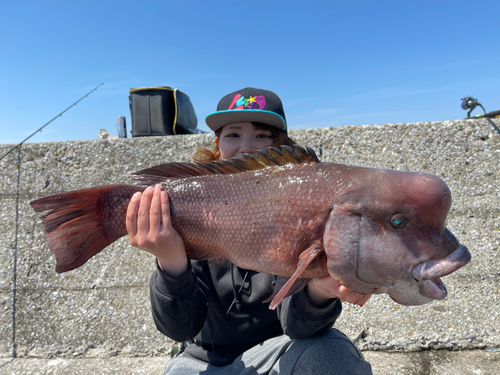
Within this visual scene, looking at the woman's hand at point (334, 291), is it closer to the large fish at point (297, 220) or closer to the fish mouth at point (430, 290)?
the large fish at point (297, 220)

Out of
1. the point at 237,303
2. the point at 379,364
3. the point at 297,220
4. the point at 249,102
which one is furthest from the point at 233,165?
the point at 379,364

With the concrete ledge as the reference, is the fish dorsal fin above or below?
above

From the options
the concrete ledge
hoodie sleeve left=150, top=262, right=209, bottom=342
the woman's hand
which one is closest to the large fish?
the woman's hand

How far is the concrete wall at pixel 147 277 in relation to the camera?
9.11 ft

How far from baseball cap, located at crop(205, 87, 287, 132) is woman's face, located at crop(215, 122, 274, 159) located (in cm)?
6

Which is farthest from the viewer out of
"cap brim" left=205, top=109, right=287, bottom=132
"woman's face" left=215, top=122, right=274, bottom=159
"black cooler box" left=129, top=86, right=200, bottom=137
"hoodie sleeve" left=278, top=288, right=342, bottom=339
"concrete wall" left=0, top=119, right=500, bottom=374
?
"black cooler box" left=129, top=86, right=200, bottom=137

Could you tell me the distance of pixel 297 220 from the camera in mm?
1500

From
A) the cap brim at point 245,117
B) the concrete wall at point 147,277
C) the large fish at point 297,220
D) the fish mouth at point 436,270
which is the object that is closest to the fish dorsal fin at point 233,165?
the large fish at point 297,220

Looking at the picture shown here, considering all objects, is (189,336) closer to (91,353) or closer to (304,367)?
(304,367)

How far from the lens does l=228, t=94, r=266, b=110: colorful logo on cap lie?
2.25 meters

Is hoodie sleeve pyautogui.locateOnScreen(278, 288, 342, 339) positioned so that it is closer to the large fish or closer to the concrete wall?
the large fish

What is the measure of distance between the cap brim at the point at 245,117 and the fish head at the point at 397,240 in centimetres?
100

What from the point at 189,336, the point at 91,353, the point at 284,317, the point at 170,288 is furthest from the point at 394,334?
the point at 91,353

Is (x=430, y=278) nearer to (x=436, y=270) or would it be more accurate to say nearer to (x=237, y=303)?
(x=436, y=270)
